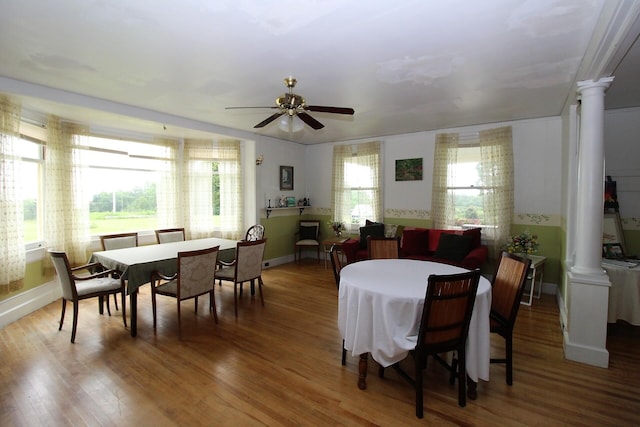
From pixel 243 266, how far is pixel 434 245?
10.0 feet

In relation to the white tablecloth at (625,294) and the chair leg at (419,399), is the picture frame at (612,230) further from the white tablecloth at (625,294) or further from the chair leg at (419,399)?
the chair leg at (419,399)

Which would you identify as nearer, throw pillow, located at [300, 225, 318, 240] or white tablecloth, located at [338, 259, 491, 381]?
white tablecloth, located at [338, 259, 491, 381]

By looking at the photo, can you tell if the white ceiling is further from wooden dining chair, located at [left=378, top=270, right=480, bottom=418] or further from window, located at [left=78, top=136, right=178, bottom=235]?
wooden dining chair, located at [left=378, top=270, right=480, bottom=418]

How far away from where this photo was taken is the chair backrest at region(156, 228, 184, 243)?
15.6ft

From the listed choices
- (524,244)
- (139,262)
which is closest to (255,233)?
(139,262)

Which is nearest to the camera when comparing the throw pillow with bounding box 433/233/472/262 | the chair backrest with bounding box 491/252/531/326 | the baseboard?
the chair backrest with bounding box 491/252/531/326

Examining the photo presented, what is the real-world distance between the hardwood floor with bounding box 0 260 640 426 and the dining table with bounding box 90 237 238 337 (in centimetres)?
46

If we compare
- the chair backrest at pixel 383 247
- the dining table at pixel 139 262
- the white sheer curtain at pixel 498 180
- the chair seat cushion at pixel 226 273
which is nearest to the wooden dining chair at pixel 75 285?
the dining table at pixel 139 262

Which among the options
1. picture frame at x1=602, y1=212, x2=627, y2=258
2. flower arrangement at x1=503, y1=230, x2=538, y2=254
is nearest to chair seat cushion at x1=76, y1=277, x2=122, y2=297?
flower arrangement at x1=503, y1=230, x2=538, y2=254

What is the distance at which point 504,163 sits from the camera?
488cm

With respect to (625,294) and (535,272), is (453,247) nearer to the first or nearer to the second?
(535,272)

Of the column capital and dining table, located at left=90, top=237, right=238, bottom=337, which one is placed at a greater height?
the column capital

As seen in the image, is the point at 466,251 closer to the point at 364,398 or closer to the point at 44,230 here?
the point at 364,398

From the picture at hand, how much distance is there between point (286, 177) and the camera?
6.68 m
